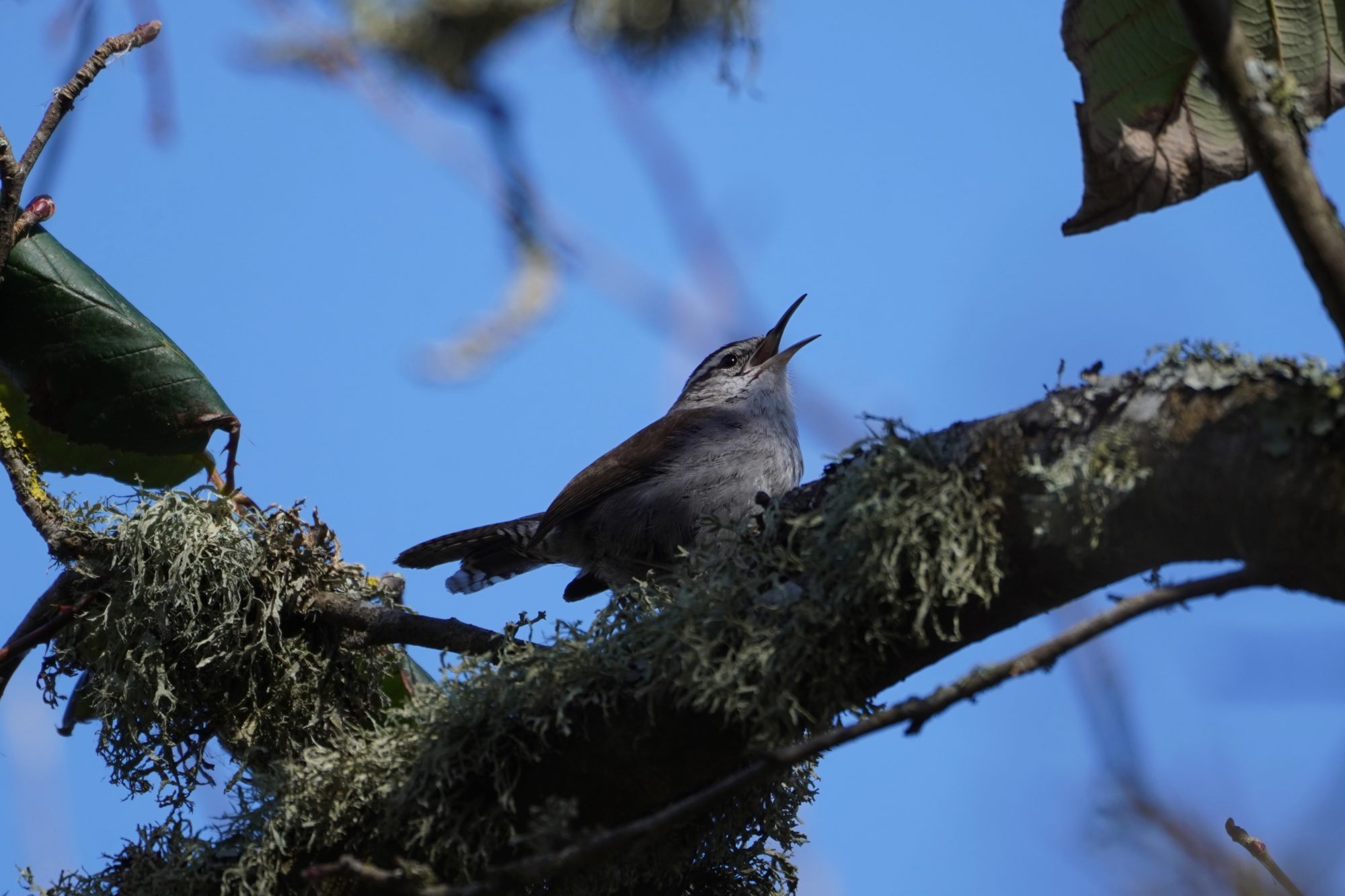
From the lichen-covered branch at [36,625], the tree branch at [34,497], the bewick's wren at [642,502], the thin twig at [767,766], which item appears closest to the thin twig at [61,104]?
the tree branch at [34,497]

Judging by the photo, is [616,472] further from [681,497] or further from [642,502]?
[681,497]

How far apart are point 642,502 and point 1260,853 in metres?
3.19

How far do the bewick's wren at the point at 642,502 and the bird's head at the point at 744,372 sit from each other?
23 cm

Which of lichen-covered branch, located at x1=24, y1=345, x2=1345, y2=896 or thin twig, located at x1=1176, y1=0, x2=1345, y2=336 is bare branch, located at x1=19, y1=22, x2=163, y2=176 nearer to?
lichen-covered branch, located at x1=24, y1=345, x2=1345, y2=896

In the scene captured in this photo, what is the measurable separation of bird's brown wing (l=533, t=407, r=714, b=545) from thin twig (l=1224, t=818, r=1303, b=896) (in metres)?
3.22

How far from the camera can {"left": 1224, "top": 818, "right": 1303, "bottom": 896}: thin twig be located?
5.48 ft

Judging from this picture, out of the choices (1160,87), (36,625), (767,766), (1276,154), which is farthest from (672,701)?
(36,625)

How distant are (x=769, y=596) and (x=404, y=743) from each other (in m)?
1.04

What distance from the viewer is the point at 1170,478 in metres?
1.89

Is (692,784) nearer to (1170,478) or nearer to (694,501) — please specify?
(1170,478)

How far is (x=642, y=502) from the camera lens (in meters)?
5.00

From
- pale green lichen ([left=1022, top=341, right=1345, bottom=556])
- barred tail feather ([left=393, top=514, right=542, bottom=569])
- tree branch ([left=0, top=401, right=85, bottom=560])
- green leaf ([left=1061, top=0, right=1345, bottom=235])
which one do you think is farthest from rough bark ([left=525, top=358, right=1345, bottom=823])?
barred tail feather ([left=393, top=514, right=542, bottom=569])

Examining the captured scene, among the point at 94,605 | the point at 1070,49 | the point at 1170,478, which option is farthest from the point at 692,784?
the point at 94,605

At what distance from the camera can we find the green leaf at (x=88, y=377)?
3.80m
